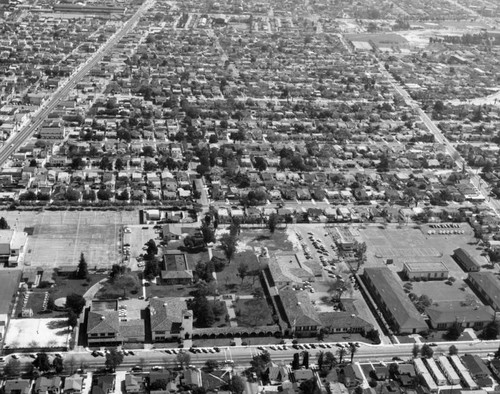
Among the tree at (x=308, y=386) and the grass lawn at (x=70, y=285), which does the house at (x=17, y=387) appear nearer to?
the grass lawn at (x=70, y=285)

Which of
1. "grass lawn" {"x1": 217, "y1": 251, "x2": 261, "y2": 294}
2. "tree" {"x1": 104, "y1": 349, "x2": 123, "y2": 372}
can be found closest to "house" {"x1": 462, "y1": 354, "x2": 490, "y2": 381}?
"grass lawn" {"x1": 217, "y1": 251, "x2": 261, "y2": 294}

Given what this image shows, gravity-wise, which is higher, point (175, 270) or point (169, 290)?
point (175, 270)

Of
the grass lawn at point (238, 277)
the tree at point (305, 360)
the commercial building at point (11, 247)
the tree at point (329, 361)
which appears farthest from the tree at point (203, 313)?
the commercial building at point (11, 247)

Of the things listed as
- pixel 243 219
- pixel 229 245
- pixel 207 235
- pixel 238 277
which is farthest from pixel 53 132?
pixel 238 277

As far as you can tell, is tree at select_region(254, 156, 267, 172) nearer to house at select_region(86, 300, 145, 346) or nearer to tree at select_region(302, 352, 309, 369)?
house at select_region(86, 300, 145, 346)

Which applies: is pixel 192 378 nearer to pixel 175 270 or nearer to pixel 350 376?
pixel 350 376

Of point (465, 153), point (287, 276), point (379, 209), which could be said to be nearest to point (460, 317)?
point (287, 276)

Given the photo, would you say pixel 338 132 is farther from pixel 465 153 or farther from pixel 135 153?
pixel 135 153
